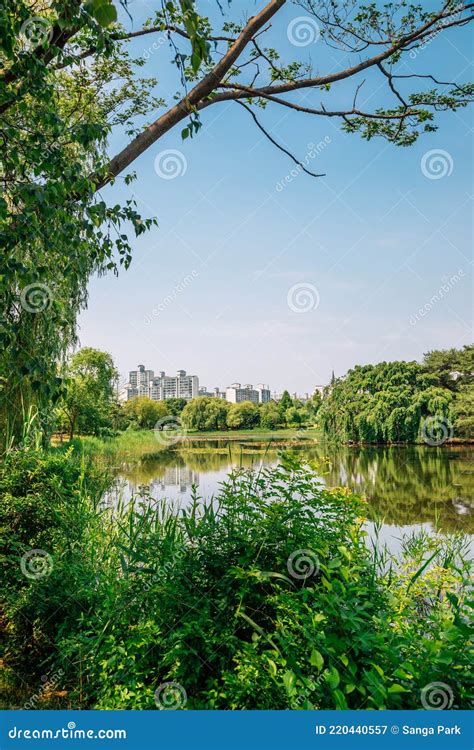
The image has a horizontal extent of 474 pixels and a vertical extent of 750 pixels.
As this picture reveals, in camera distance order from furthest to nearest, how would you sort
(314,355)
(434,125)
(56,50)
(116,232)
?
(314,355)
(434,125)
(116,232)
(56,50)

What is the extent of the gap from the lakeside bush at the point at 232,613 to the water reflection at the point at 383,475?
2.37 meters

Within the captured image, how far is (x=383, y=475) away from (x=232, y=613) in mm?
8099

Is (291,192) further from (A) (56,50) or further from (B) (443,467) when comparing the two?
(B) (443,467)

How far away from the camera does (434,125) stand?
Answer: 406cm

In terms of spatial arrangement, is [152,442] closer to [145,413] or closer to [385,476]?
[145,413]

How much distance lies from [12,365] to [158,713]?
1.32 m

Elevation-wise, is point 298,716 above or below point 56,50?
below

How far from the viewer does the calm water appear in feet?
19.8

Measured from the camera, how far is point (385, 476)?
9352 mm

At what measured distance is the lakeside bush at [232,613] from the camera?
4.83ft

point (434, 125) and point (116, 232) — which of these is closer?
point (116, 232)

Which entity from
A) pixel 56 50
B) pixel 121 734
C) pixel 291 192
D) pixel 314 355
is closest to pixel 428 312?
pixel 314 355

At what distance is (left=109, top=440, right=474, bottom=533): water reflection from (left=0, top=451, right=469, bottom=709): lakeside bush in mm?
2373

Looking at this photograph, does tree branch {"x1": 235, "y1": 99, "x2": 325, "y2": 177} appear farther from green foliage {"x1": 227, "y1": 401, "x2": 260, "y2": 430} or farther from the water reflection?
green foliage {"x1": 227, "y1": 401, "x2": 260, "y2": 430}
